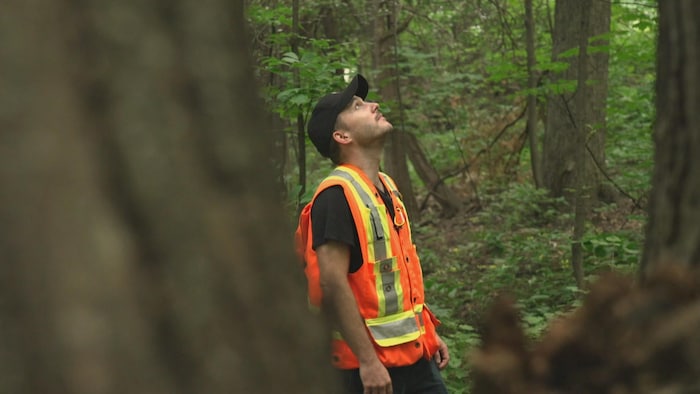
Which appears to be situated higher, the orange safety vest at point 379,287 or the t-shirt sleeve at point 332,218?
the t-shirt sleeve at point 332,218

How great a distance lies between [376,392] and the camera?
3.28 metres

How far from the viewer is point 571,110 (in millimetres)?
10938

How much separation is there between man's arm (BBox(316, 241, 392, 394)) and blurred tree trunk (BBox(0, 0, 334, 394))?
7.73 ft

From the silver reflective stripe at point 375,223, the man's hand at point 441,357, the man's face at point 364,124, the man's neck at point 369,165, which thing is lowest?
the man's hand at point 441,357

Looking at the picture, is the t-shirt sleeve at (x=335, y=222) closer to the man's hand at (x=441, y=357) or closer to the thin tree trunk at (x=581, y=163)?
the man's hand at (x=441, y=357)

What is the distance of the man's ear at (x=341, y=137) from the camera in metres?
3.83

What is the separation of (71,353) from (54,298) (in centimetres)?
6

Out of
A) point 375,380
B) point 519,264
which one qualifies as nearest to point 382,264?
point 375,380

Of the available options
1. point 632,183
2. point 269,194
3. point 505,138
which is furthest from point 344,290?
point 505,138

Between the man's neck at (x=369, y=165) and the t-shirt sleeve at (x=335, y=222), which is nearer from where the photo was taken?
the t-shirt sleeve at (x=335, y=222)

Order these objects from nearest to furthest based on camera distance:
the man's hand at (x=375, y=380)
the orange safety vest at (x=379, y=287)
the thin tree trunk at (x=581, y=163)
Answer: the man's hand at (x=375, y=380), the orange safety vest at (x=379, y=287), the thin tree trunk at (x=581, y=163)

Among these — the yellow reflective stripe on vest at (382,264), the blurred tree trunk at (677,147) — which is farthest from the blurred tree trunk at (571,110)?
the blurred tree trunk at (677,147)

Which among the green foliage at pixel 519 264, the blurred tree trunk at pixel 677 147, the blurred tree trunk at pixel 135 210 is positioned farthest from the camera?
the green foliage at pixel 519 264

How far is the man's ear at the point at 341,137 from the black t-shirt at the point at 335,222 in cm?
44
